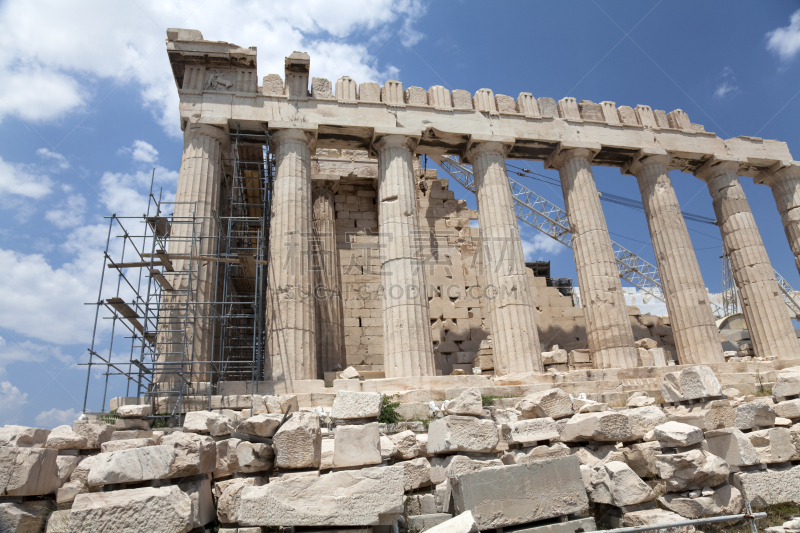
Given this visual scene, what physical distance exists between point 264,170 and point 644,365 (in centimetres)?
1360

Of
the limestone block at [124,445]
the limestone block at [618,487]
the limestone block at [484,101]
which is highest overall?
the limestone block at [484,101]

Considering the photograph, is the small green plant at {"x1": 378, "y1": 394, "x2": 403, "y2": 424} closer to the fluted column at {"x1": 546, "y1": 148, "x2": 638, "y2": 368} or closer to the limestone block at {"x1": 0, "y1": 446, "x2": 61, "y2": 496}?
the limestone block at {"x1": 0, "y1": 446, "x2": 61, "y2": 496}

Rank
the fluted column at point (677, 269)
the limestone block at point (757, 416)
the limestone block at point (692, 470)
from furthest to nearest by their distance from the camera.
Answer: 1. the fluted column at point (677, 269)
2. the limestone block at point (757, 416)
3. the limestone block at point (692, 470)

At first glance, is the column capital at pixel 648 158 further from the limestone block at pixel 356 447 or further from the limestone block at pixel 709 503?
the limestone block at pixel 356 447

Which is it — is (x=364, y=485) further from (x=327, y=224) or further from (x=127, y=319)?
(x=327, y=224)

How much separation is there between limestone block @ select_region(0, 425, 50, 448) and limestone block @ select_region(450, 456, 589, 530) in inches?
225

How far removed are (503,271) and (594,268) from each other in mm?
3087

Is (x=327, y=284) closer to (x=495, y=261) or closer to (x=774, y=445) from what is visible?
(x=495, y=261)

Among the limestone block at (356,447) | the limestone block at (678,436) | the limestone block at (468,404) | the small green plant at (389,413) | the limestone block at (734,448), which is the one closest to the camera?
the limestone block at (356,447)

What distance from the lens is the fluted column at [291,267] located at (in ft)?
44.1

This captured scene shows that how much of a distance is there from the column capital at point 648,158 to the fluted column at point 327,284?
10626 millimetres

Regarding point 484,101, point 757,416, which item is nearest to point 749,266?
point 484,101

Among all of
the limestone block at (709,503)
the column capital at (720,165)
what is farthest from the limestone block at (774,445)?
the column capital at (720,165)

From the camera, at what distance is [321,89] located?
651 inches
